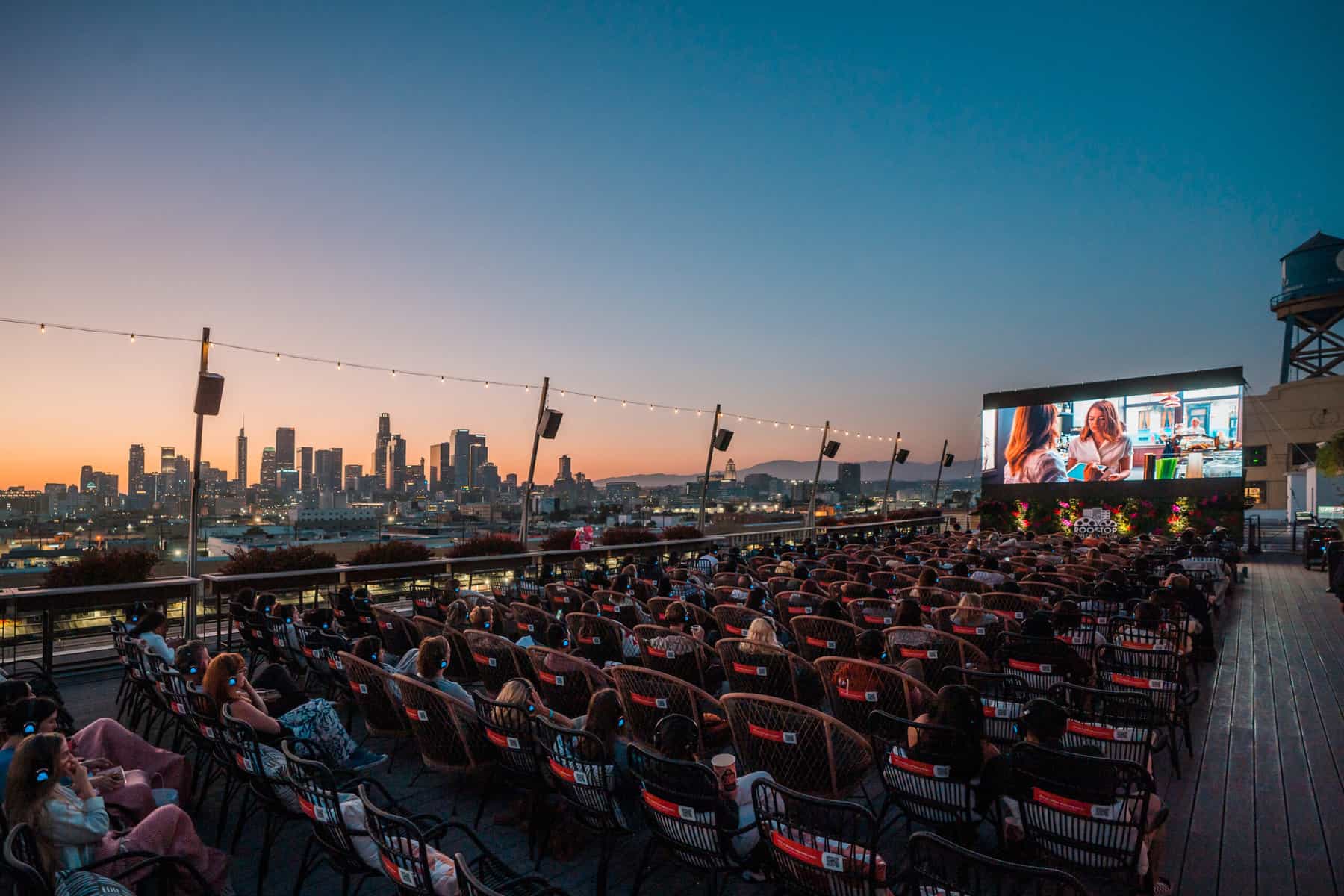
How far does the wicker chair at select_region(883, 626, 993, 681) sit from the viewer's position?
184 inches

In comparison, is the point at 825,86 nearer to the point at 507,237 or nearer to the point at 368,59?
the point at 507,237

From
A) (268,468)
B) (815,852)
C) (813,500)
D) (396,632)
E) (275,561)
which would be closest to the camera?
(815,852)

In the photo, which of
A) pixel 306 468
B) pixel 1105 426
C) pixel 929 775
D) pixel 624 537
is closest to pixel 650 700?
pixel 929 775

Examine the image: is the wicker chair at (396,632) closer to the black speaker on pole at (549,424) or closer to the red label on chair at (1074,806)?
the red label on chair at (1074,806)

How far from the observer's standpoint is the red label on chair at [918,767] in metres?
2.73

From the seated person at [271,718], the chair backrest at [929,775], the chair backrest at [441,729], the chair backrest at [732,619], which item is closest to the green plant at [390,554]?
the chair backrest at [732,619]

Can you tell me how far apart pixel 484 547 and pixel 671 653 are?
6.96 m

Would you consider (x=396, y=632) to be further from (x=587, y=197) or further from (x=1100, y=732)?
(x=587, y=197)

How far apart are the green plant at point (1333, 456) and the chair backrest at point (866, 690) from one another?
48.5 feet

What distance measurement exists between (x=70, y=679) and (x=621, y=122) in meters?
15.5

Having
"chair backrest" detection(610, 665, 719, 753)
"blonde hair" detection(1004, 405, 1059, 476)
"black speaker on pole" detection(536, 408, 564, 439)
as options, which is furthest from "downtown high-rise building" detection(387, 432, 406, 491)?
"chair backrest" detection(610, 665, 719, 753)

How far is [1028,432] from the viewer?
78.6 feet

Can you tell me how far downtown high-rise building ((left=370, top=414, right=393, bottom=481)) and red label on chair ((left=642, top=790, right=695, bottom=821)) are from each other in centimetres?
2929

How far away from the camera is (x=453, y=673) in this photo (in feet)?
17.8
